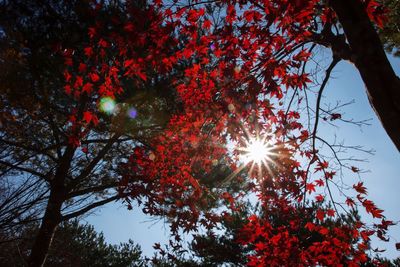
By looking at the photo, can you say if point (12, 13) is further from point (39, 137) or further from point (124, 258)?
point (124, 258)

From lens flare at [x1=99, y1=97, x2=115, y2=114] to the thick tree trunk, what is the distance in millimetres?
5507

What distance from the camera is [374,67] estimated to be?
232cm

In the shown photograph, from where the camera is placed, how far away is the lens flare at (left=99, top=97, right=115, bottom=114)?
22.1ft

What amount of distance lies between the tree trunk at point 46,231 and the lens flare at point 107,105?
2.28m

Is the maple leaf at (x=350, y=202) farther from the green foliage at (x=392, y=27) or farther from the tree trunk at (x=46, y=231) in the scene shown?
the tree trunk at (x=46, y=231)

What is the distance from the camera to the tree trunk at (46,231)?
5.93m

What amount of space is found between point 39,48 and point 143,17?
4140 millimetres

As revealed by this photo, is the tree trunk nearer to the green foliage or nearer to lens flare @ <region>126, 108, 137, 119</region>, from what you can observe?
lens flare @ <region>126, 108, 137, 119</region>

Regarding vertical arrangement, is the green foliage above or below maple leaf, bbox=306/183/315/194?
above

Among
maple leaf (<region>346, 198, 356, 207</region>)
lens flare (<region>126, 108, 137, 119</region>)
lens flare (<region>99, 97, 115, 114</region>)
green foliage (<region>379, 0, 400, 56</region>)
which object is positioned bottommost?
maple leaf (<region>346, 198, 356, 207</region>)

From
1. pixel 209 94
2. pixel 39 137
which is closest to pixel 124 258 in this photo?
pixel 39 137

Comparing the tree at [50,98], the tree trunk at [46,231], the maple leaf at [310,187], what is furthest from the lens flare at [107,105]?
the maple leaf at [310,187]

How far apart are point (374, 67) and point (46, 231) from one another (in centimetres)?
677

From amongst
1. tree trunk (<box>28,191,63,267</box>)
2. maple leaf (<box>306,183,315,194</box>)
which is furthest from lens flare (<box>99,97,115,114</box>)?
maple leaf (<box>306,183,315,194</box>)
